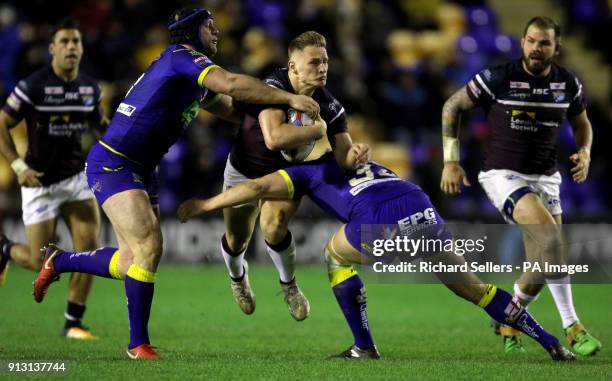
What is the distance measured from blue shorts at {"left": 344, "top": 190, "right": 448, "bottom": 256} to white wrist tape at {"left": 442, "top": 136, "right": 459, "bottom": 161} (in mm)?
1566

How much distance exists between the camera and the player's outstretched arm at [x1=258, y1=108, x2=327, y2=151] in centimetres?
761

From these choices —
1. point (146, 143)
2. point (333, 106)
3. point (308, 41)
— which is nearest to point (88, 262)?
point (146, 143)

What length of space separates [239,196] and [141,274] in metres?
0.92

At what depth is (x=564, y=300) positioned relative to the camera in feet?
29.8

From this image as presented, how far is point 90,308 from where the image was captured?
38.9 ft

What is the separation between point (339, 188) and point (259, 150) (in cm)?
139

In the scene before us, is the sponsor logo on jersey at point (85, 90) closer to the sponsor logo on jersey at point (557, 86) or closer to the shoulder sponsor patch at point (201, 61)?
the shoulder sponsor patch at point (201, 61)

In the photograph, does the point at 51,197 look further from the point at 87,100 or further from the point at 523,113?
the point at 523,113

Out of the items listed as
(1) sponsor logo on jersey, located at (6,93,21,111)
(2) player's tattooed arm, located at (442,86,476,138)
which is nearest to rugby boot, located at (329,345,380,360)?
(2) player's tattooed arm, located at (442,86,476,138)

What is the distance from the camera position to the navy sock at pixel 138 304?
7660 mm

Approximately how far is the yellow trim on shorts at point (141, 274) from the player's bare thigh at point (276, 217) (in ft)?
5.08

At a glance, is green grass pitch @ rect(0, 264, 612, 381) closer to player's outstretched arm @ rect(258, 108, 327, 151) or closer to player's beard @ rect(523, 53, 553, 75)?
player's outstretched arm @ rect(258, 108, 327, 151)

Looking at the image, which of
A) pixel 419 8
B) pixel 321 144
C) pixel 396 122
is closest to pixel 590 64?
pixel 419 8

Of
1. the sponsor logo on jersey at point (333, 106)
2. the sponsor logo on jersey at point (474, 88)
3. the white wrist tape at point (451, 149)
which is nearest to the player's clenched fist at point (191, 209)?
the sponsor logo on jersey at point (333, 106)
